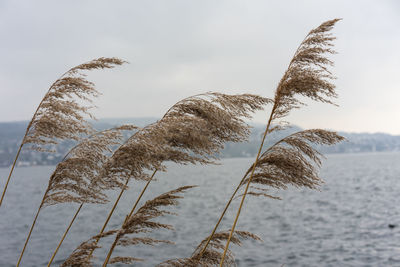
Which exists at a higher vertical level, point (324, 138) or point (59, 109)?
point (59, 109)

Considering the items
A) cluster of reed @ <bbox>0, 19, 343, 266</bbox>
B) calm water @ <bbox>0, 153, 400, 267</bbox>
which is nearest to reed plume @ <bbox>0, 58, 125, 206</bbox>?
cluster of reed @ <bbox>0, 19, 343, 266</bbox>

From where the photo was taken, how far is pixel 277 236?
92.4 feet

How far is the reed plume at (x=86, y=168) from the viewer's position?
4.29 metres

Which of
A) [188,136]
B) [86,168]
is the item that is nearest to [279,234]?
[86,168]

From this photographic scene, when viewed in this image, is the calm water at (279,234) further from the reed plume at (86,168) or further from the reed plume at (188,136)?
the reed plume at (188,136)

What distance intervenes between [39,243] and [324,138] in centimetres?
3323

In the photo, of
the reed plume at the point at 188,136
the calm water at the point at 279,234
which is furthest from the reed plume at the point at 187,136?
the calm water at the point at 279,234

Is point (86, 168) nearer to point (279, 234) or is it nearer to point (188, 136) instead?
point (188, 136)

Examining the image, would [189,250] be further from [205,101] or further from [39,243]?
[205,101]

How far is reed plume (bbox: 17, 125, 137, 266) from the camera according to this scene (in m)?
4.29

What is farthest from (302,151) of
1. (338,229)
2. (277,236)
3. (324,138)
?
(338,229)

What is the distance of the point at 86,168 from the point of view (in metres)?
4.38

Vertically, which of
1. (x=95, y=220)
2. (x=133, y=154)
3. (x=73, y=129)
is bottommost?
(x=95, y=220)

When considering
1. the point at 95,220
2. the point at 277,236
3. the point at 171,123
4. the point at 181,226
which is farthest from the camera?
the point at 95,220
